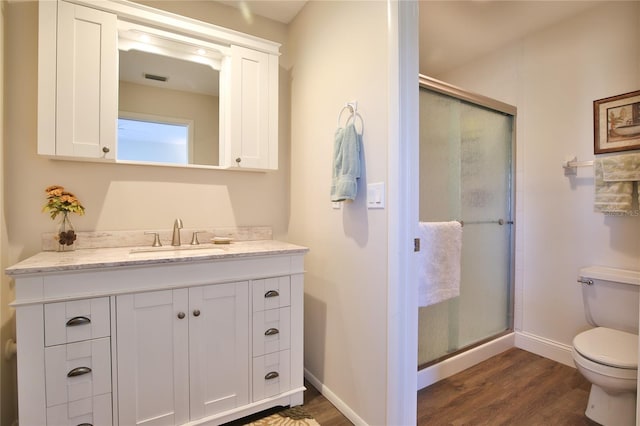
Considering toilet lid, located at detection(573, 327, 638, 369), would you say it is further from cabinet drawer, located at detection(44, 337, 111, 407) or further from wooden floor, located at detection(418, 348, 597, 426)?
cabinet drawer, located at detection(44, 337, 111, 407)

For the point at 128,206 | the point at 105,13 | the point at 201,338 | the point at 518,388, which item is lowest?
the point at 518,388

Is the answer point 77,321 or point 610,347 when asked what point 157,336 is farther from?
point 610,347

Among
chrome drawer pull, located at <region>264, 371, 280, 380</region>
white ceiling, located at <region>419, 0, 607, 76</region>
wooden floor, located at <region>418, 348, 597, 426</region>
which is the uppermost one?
white ceiling, located at <region>419, 0, 607, 76</region>

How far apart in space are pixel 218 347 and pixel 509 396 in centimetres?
175

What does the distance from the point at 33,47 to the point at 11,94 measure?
281mm

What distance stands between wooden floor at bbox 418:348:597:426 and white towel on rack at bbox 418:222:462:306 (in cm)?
57

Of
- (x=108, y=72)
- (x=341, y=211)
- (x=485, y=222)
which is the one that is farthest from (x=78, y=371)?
(x=485, y=222)

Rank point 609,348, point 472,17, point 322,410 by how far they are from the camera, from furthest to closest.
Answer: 1. point 472,17
2. point 322,410
3. point 609,348

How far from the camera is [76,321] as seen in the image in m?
1.23

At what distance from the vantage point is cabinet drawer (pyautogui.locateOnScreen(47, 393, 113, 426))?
120 cm

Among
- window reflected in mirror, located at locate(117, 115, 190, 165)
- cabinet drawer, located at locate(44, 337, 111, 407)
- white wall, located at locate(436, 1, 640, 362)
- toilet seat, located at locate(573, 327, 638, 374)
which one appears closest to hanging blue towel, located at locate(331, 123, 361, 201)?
window reflected in mirror, located at locate(117, 115, 190, 165)

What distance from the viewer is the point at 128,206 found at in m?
1.80

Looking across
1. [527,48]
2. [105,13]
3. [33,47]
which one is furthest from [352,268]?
[527,48]

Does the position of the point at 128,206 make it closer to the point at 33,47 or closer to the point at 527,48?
the point at 33,47
